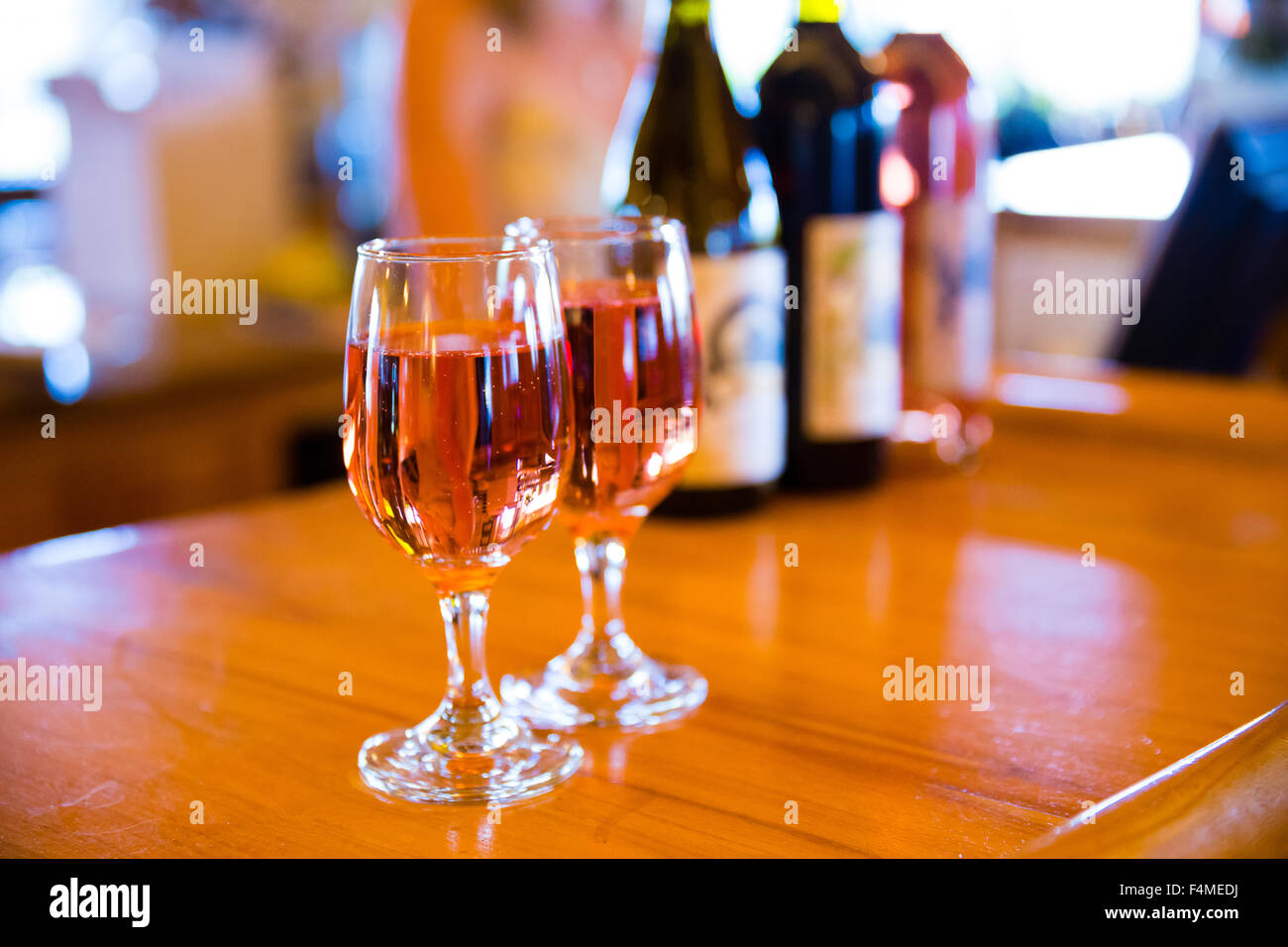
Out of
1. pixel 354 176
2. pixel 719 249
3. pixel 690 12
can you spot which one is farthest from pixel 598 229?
pixel 354 176

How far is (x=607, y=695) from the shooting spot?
693 millimetres

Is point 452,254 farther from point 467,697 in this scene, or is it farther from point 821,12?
point 821,12

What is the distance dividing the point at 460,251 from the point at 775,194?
43 centimetres

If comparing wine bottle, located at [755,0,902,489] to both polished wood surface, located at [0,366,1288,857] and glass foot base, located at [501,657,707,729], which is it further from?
glass foot base, located at [501,657,707,729]

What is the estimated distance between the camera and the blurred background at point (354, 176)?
1.71 m

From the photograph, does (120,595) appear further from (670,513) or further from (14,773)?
(670,513)

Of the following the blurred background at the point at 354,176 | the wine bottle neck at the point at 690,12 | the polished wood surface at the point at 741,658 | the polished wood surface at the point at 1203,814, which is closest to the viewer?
the polished wood surface at the point at 1203,814

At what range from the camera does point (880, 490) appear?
107cm

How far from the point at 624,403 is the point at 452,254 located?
0.12 metres

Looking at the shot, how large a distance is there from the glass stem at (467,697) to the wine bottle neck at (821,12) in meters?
0.59

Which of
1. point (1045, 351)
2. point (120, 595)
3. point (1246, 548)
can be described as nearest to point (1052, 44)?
point (1045, 351)

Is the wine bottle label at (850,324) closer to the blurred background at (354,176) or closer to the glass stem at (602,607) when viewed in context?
the blurred background at (354,176)

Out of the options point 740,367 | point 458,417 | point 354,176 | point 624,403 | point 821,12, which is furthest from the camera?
point 354,176

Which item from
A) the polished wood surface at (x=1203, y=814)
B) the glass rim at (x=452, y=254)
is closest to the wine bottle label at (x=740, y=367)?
the glass rim at (x=452, y=254)
